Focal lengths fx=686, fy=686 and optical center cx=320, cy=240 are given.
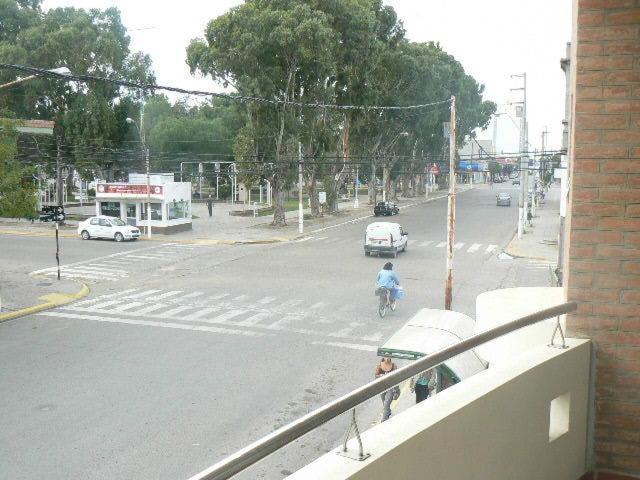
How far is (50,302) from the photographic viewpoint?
808 inches

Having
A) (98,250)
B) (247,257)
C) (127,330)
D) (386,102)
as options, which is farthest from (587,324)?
(386,102)

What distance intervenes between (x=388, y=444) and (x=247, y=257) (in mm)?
29458

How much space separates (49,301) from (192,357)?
8.62 m

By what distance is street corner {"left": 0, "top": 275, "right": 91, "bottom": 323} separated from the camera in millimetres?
18734

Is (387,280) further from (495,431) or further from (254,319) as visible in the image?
(495,431)

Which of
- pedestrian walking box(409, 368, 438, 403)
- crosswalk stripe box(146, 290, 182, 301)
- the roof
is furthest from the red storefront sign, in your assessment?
pedestrian walking box(409, 368, 438, 403)

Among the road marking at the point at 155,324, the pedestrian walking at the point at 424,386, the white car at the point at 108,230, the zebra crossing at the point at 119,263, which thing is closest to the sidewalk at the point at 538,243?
the zebra crossing at the point at 119,263

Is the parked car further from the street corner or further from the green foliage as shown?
the green foliage

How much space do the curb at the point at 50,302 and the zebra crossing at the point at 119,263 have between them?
8.62ft

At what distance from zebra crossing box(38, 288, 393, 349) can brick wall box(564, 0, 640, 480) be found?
11.5 m

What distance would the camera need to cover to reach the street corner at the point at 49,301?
18734 mm

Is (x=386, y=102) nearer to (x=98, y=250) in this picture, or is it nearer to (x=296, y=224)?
(x=296, y=224)

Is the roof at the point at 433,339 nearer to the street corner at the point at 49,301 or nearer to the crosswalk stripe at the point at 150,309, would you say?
the crosswalk stripe at the point at 150,309

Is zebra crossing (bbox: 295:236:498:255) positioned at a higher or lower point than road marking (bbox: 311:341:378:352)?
lower
